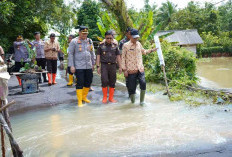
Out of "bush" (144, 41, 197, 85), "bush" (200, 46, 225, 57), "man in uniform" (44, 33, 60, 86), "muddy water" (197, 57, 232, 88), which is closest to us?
"man in uniform" (44, 33, 60, 86)

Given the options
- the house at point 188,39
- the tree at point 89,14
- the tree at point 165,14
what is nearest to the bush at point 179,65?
the tree at point 89,14

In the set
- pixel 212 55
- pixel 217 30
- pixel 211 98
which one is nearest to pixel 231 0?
pixel 217 30

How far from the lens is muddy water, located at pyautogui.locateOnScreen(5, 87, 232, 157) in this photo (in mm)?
3440

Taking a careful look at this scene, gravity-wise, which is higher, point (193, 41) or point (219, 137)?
point (193, 41)

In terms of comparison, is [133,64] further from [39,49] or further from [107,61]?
[39,49]

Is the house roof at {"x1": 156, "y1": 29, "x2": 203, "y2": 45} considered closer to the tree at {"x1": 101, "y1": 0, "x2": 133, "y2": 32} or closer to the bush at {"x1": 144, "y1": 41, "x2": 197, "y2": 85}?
the tree at {"x1": 101, "y1": 0, "x2": 133, "y2": 32}

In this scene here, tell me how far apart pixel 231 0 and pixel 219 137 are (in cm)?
7499

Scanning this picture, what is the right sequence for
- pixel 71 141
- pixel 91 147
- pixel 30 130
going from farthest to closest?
pixel 30 130 < pixel 71 141 < pixel 91 147

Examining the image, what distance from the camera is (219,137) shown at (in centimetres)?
370

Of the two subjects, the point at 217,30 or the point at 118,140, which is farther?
the point at 217,30

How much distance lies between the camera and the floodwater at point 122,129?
11.2ft

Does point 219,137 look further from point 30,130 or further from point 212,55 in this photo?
point 212,55

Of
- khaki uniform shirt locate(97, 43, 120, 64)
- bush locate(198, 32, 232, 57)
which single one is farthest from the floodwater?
bush locate(198, 32, 232, 57)

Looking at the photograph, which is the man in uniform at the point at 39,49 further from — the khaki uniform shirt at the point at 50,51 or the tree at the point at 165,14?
the tree at the point at 165,14
